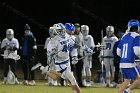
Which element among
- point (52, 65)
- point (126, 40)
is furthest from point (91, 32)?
point (126, 40)

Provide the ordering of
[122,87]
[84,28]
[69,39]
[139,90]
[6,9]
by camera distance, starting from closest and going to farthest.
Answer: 1. [122,87]
2. [69,39]
3. [139,90]
4. [84,28]
5. [6,9]

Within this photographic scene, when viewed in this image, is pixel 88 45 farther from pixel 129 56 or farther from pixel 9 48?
pixel 129 56

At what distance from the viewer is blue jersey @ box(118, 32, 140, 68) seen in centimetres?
1365

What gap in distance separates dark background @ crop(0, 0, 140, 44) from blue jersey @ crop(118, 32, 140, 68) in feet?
62.2

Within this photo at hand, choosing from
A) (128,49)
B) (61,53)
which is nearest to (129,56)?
(128,49)

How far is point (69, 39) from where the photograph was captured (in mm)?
15531

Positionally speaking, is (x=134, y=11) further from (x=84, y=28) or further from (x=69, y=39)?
(x=69, y=39)

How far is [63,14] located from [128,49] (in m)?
21.3

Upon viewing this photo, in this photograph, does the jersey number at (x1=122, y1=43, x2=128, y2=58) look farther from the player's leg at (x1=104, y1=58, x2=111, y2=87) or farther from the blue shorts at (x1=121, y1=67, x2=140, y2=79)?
the player's leg at (x1=104, y1=58, x2=111, y2=87)

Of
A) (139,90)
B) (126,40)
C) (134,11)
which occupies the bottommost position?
(139,90)

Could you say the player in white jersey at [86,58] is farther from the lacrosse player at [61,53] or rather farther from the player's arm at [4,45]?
the lacrosse player at [61,53]

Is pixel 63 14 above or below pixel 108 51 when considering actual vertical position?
above

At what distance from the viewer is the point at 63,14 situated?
3488 centimetres

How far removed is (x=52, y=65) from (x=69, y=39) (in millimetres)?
944
